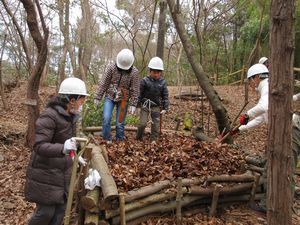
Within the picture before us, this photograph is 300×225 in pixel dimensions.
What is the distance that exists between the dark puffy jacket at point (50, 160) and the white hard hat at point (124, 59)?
287 centimetres

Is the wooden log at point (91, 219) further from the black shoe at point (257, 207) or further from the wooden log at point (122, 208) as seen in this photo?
the black shoe at point (257, 207)

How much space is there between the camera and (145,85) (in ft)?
22.3

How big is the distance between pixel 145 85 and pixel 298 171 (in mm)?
3375

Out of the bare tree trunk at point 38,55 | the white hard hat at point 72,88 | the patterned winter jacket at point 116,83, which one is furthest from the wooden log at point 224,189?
the bare tree trunk at point 38,55

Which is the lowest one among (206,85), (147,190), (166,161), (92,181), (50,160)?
(147,190)

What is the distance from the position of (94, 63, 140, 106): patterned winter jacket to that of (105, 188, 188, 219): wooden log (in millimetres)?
2556

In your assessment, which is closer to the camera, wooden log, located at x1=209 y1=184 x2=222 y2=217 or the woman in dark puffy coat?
the woman in dark puffy coat

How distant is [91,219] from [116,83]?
3233 mm

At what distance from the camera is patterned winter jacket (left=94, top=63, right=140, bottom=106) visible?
6383 millimetres

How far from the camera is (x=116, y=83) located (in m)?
6.42

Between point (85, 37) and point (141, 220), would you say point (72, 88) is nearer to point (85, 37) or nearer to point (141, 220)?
point (141, 220)

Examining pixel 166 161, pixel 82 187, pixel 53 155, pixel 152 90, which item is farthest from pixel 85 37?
pixel 53 155

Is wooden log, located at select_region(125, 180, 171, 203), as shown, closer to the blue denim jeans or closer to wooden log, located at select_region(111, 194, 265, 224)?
wooden log, located at select_region(111, 194, 265, 224)

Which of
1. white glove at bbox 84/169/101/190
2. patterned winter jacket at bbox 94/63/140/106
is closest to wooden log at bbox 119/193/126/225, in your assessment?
white glove at bbox 84/169/101/190
